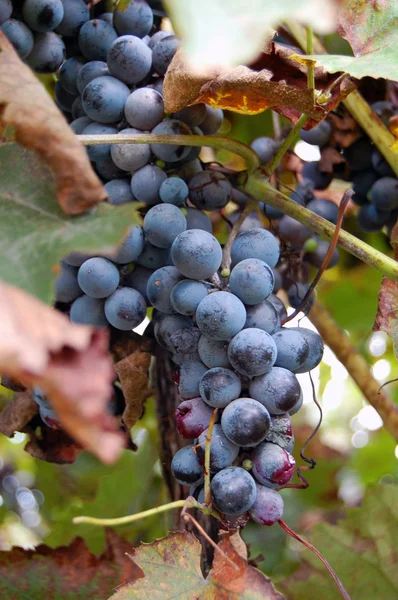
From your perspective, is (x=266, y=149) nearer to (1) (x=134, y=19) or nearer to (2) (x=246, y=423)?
(1) (x=134, y=19)

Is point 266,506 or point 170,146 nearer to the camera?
point 266,506

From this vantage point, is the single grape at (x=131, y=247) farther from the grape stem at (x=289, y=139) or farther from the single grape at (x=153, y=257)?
the grape stem at (x=289, y=139)

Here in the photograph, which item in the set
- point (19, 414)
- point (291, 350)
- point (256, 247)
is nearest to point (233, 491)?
point (291, 350)

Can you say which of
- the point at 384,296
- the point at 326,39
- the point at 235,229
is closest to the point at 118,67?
the point at 235,229

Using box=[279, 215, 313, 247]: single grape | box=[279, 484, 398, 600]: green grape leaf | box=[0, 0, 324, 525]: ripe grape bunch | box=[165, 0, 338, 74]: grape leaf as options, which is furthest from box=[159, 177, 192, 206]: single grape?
box=[279, 484, 398, 600]: green grape leaf

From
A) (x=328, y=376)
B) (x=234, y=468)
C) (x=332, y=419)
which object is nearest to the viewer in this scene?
(x=234, y=468)

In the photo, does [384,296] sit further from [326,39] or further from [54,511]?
[54,511]

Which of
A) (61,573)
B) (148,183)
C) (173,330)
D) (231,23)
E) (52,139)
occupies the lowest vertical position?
(61,573)

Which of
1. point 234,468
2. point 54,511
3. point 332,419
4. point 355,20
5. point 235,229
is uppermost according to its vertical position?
point 355,20
